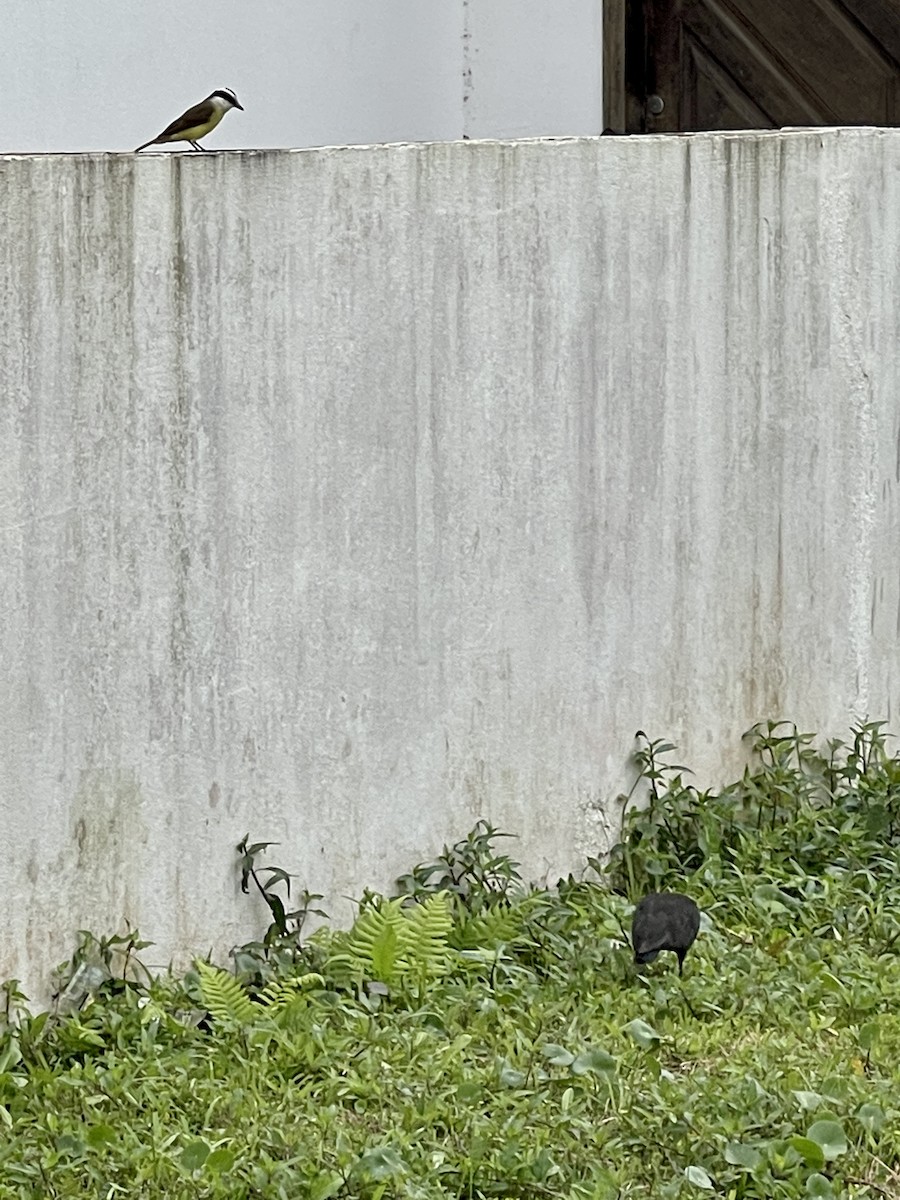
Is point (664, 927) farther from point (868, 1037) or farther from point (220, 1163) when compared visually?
point (220, 1163)

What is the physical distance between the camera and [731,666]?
4953 millimetres

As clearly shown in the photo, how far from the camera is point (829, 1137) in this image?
128 inches

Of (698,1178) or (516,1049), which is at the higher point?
(516,1049)

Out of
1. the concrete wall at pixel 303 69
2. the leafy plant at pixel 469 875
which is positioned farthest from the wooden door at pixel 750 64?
the leafy plant at pixel 469 875

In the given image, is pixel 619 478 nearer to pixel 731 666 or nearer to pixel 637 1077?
pixel 731 666

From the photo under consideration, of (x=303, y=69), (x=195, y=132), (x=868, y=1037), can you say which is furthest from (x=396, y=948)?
(x=303, y=69)

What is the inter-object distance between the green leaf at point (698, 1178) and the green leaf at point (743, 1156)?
0.05 metres

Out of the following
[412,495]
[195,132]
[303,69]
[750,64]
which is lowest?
[412,495]

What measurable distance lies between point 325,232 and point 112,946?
1599 mm

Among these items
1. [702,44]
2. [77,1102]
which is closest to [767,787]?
[77,1102]

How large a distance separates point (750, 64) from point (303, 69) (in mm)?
2488

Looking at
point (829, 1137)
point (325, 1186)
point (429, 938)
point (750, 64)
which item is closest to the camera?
point (325, 1186)

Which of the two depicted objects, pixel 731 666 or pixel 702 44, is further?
pixel 702 44

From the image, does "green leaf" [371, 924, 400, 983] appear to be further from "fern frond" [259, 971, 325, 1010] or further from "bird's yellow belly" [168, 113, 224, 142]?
"bird's yellow belly" [168, 113, 224, 142]
